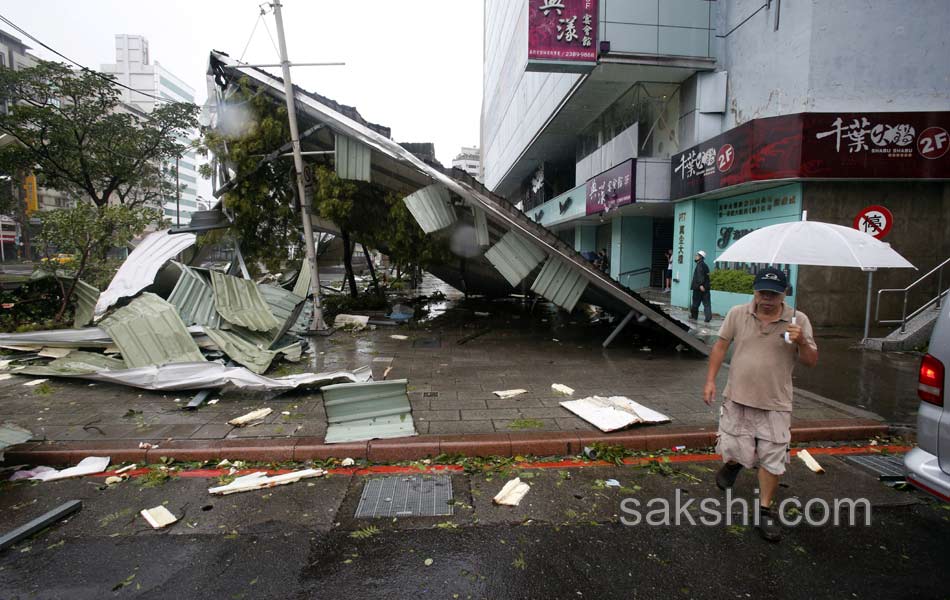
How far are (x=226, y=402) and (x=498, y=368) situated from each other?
3.82m

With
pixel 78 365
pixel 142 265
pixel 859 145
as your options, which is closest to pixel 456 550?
pixel 78 365

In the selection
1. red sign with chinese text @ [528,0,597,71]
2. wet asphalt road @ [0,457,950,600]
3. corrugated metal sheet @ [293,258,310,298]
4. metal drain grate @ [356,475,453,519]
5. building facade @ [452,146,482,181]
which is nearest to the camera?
wet asphalt road @ [0,457,950,600]

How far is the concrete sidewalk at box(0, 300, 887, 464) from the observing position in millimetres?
4586

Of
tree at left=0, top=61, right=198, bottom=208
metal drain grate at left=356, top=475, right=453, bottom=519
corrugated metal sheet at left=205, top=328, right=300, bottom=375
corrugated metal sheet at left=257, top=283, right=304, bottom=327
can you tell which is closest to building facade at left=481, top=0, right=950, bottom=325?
corrugated metal sheet at left=257, top=283, right=304, bottom=327

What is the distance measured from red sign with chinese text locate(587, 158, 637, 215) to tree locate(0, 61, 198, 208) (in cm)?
1918

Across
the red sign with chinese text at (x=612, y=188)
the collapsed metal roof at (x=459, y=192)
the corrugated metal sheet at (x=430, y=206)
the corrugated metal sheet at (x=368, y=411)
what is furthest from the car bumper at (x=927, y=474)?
the red sign with chinese text at (x=612, y=188)

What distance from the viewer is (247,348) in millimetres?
7473

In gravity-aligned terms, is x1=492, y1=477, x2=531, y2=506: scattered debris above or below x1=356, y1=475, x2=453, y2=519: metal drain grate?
above

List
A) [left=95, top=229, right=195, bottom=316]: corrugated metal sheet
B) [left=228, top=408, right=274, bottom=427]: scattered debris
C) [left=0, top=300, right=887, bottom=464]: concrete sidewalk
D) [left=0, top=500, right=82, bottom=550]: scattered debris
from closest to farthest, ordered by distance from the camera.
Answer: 1. [left=0, top=500, right=82, bottom=550]: scattered debris
2. [left=0, top=300, right=887, bottom=464]: concrete sidewalk
3. [left=228, top=408, right=274, bottom=427]: scattered debris
4. [left=95, top=229, right=195, bottom=316]: corrugated metal sheet

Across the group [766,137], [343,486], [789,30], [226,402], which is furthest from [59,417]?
[789,30]

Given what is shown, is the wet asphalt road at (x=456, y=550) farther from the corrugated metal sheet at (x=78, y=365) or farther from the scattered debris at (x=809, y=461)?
the corrugated metal sheet at (x=78, y=365)

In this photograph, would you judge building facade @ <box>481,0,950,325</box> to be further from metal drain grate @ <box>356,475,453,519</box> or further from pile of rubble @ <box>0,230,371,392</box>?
metal drain grate @ <box>356,475,453,519</box>

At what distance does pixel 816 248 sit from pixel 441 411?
3.88 meters

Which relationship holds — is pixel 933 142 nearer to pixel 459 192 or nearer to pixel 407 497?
pixel 459 192
